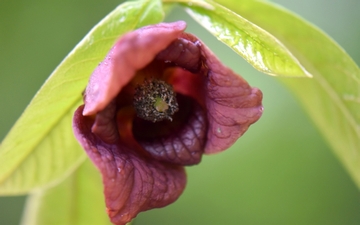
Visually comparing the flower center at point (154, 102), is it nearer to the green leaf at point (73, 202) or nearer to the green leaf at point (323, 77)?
the green leaf at point (323, 77)

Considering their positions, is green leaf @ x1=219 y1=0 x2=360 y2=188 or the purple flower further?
green leaf @ x1=219 y1=0 x2=360 y2=188

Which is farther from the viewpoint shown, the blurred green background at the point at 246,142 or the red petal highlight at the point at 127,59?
the blurred green background at the point at 246,142

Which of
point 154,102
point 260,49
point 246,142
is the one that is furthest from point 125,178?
point 246,142

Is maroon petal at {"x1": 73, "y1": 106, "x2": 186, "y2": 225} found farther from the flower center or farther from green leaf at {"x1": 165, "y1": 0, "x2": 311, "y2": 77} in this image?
green leaf at {"x1": 165, "y1": 0, "x2": 311, "y2": 77}

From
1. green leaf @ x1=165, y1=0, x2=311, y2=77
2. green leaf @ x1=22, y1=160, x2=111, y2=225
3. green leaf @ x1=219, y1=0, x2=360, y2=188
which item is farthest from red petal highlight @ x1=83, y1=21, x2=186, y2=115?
green leaf @ x1=22, y1=160, x2=111, y2=225

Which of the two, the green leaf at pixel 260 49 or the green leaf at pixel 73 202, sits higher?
the green leaf at pixel 260 49

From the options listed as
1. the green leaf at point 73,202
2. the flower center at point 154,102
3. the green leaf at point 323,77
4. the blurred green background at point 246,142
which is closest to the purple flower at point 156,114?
the flower center at point 154,102

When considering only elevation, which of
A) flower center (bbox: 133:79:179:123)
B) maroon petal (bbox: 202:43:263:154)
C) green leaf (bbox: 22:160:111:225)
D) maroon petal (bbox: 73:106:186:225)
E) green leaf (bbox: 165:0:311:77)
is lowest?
green leaf (bbox: 22:160:111:225)

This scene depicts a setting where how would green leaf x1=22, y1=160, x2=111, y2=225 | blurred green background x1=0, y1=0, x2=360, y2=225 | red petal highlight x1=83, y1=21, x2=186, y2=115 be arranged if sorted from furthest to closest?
blurred green background x1=0, y1=0, x2=360, y2=225, green leaf x1=22, y1=160, x2=111, y2=225, red petal highlight x1=83, y1=21, x2=186, y2=115
